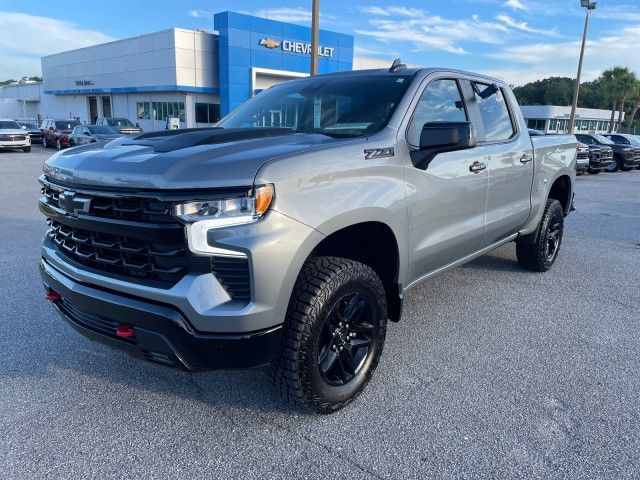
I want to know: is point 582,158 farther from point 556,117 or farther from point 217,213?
point 556,117

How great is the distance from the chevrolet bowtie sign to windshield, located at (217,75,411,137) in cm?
3432

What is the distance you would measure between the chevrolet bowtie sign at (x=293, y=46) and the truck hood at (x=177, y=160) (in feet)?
117

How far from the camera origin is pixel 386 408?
116 inches

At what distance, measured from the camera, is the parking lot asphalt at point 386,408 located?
97.0 inches

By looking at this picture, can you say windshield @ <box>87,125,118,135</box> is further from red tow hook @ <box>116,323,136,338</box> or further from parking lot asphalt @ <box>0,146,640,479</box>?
red tow hook @ <box>116,323,136,338</box>

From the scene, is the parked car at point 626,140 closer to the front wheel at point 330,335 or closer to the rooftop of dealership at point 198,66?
the rooftop of dealership at point 198,66

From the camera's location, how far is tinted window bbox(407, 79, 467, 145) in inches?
132

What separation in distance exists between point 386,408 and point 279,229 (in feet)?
4.31

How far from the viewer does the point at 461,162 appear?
365cm

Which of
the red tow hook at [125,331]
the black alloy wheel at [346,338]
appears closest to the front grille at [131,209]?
the red tow hook at [125,331]

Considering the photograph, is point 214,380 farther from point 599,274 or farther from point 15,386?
point 599,274

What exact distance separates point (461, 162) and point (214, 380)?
2244 millimetres

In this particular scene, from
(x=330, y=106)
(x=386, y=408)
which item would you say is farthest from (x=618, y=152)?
(x=386, y=408)

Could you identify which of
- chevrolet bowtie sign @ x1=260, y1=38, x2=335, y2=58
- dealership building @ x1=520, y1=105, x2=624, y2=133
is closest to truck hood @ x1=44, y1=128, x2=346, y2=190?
chevrolet bowtie sign @ x1=260, y1=38, x2=335, y2=58
